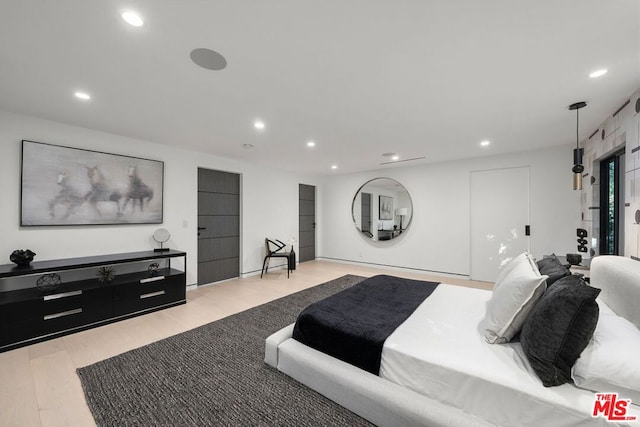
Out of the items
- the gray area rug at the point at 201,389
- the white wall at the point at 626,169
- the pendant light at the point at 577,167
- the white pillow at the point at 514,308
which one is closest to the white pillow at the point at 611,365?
the white pillow at the point at 514,308

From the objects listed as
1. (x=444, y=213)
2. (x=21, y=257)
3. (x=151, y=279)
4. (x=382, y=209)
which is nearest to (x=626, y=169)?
(x=444, y=213)

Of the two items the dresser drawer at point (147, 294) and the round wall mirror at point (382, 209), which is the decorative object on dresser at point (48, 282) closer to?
the dresser drawer at point (147, 294)

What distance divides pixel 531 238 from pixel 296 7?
17.0 ft

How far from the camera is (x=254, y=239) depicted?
5473 millimetres

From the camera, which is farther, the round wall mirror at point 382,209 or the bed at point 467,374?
the round wall mirror at point 382,209

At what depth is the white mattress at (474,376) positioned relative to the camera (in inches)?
45.6

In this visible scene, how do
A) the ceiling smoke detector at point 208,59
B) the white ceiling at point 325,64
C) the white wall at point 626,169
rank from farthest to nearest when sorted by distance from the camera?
the white wall at point 626,169 < the ceiling smoke detector at point 208,59 < the white ceiling at point 325,64

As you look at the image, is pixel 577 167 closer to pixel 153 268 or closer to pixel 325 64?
pixel 325 64

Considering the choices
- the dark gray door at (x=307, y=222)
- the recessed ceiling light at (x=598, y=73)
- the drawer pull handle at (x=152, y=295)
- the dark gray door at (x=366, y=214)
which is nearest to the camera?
the recessed ceiling light at (x=598, y=73)

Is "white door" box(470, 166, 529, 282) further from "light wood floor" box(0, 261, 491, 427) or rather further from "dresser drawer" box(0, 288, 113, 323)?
"dresser drawer" box(0, 288, 113, 323)

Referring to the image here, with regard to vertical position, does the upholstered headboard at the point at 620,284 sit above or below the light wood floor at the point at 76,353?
above

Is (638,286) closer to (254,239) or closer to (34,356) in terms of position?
(34,356)
